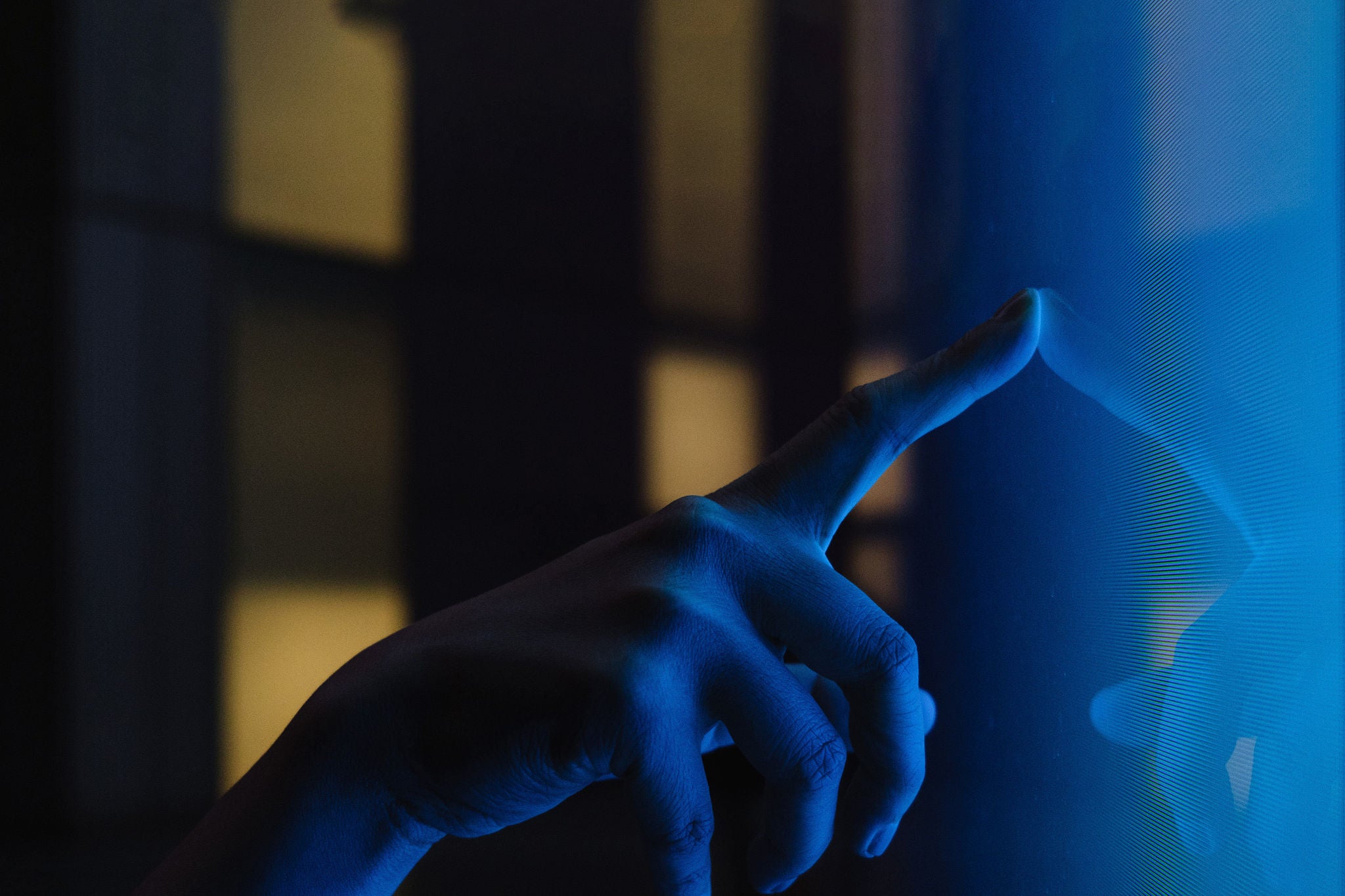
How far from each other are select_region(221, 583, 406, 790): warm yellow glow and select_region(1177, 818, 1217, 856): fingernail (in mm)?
696

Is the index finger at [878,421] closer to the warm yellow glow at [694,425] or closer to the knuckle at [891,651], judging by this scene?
the knuckle at [891,651]

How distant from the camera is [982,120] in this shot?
523 mm

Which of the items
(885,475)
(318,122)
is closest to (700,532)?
(885,475)

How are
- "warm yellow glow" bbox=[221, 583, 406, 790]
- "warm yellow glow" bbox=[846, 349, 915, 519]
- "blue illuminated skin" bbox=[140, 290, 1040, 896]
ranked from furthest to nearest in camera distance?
"warm yellow glow" bbox=[221, 583, 406, 790] → "warm yellow glow" bbox=[846, 349, 915, 519] → "blue illuminated skin" bbox=[140, 290, 1040, 896]

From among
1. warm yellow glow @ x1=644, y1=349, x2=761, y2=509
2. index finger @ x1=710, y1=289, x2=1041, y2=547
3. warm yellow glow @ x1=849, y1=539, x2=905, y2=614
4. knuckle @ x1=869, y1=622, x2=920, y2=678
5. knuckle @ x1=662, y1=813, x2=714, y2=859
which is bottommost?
warm yellow glow @ x1=849, y1=539, x2=905, y2=614

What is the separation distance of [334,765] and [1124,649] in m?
0.32

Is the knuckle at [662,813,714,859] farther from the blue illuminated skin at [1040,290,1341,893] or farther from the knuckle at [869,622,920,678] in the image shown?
the blue illuminated skin at [1040,290,1341,893]

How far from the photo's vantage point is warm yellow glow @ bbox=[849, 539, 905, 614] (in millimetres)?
715

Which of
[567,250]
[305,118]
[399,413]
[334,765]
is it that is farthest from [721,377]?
[334,765]

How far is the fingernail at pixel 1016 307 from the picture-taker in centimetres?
30

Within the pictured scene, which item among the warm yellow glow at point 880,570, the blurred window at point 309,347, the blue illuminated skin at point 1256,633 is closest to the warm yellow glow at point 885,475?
the warm yellow glow at point 880,570

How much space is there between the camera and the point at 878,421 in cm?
29

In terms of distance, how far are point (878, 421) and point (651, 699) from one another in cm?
13

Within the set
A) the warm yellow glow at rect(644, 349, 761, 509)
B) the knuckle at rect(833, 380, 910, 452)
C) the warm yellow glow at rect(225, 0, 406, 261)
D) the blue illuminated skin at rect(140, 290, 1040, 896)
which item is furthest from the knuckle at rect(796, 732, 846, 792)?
the warm yellow glow at rect(225, 0, 406, 261)
